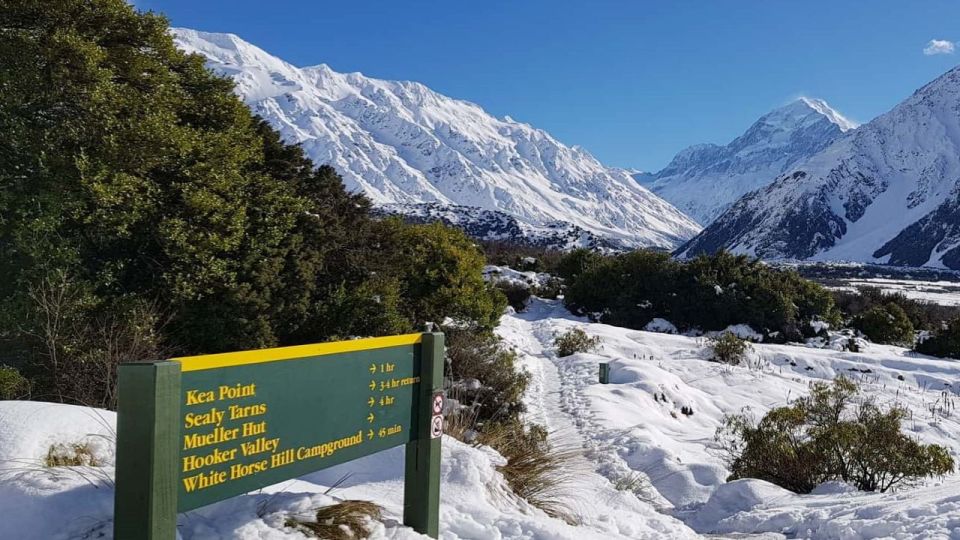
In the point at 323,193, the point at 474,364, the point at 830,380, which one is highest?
the point at 323,193

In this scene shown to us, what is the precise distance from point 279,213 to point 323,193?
3.13m

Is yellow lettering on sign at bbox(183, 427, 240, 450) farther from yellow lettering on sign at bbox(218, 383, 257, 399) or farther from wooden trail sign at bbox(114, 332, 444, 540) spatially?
yellow lettering on sign at bbox(218, 383, 257, 399)

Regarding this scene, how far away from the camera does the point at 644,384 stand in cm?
1575

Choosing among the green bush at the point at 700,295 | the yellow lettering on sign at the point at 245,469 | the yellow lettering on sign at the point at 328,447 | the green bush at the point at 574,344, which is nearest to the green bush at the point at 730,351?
the green bush at the point at 574,344

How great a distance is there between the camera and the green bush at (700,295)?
32.3m

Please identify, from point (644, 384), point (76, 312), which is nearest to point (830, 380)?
point (644, 384)

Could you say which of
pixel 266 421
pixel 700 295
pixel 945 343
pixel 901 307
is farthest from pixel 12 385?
pixel 901 307

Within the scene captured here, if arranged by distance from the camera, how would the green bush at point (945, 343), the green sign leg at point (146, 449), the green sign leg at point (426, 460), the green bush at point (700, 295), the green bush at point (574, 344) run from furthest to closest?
the green bush at point (700, 295) < the green bush at point (945, 343) < the green bush at point (574, 344) < the green sign leg at point (426, 460) < the green sign leg at point (146, 449)

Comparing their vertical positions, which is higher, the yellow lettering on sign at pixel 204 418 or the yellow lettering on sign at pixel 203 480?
the yellow lettering on sign at pixel 204 418

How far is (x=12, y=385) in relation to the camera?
7734 mm

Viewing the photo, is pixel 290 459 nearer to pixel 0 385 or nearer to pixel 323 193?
pixel 0 385

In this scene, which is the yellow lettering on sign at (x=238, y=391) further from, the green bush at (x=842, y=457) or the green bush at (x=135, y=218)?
the green bush at (x=842, y=457)

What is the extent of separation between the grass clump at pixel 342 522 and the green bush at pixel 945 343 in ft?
106

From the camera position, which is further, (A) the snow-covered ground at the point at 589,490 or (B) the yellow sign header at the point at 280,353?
(A) the snow-covered ground at the point at 589,490
